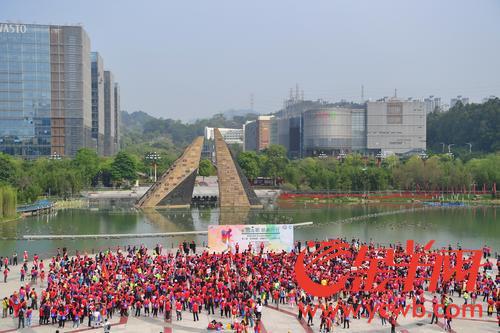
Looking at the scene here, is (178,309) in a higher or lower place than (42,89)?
lower

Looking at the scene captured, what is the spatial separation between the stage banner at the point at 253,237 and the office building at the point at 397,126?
116923 mm

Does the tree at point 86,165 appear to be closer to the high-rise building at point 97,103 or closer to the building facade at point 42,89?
the building facade at point 42,89

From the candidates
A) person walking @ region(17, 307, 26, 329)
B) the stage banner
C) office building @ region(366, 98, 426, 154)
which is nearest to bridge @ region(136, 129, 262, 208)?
the stage banner

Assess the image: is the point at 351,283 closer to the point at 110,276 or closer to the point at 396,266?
the point at 396,266

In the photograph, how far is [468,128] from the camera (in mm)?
143875

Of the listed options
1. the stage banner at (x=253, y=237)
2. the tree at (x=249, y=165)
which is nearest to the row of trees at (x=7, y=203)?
the stage banner at (x=253, y=237)

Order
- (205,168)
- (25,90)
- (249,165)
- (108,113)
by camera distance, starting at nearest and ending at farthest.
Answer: (249,165) → (25,90) → (205,168) → (108,113)

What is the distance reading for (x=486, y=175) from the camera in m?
85.1

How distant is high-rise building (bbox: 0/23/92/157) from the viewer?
375ft

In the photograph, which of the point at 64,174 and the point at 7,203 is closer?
the point at 7,203

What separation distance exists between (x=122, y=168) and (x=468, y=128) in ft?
273

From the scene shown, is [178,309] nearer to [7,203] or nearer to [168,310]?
[168,310]

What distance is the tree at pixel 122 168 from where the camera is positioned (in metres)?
98.9

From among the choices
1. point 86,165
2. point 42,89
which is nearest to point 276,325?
point 86,165
